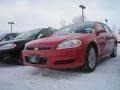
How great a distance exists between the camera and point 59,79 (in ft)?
17.1

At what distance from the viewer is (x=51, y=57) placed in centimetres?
543

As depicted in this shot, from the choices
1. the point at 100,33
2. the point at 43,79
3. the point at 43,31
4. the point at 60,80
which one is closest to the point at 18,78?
the point at 43,79

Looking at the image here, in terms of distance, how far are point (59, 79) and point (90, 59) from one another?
1044 millimetres

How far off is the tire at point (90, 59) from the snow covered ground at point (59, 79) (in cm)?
13

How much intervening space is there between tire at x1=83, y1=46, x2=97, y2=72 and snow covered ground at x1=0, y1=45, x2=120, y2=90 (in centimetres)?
13

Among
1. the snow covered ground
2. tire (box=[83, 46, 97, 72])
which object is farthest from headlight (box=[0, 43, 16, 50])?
tire (box=[83, 46, 97, 72])

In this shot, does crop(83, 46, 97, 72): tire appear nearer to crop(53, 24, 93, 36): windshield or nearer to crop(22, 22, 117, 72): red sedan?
crop(22, 22, 117, 72): red sedan

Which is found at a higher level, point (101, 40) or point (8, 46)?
point (101, 40)

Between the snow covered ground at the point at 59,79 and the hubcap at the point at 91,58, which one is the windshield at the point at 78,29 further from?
the snow covered ground at the point at 59,79

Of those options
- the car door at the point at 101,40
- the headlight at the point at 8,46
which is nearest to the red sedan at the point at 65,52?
the car door at the point at 101,40

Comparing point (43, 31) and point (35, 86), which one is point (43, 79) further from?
point (43, 31)

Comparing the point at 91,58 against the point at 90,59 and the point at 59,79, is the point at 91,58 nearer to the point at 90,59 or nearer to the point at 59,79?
the point at 90,59

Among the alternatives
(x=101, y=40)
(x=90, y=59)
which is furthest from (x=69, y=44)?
(x=101, y=40)

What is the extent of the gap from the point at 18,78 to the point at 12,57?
1.80 meters
